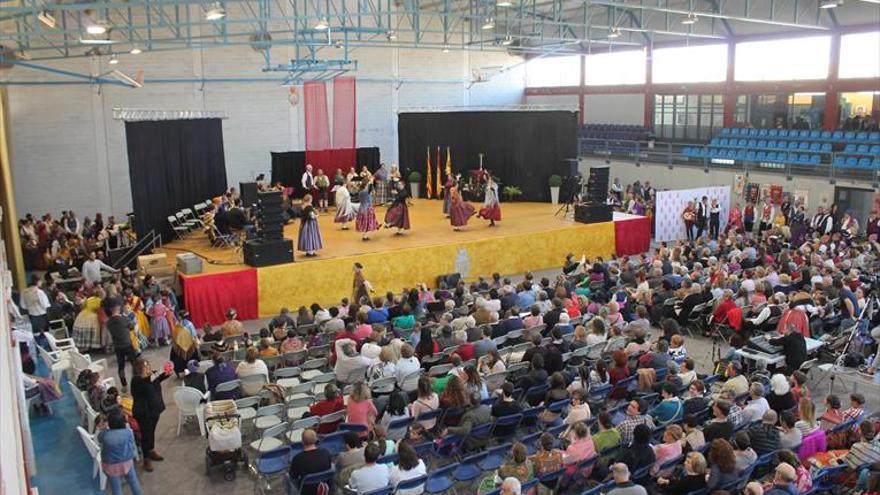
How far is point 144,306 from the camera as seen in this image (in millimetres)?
12109

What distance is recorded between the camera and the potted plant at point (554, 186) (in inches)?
856

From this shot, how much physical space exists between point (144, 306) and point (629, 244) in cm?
1213

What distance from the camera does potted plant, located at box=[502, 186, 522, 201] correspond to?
73.5 ft

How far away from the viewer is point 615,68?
29.2 metres

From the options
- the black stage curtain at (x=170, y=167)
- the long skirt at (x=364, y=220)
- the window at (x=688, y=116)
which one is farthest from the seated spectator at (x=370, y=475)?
the window at (x=688, y=116)

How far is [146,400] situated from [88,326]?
185 inches

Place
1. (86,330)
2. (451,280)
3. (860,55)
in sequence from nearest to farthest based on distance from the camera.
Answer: (86,330)
(451,280)
(860,55)

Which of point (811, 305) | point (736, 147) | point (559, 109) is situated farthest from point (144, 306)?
point (736, 147)

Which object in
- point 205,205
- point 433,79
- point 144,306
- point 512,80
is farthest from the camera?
point 512,80

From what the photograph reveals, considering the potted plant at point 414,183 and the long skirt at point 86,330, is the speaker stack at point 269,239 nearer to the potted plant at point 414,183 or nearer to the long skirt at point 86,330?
the long skirt at point 86,330

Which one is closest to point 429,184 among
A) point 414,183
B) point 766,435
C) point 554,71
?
point 414,183

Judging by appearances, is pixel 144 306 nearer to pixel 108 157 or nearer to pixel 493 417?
pixel 493 417

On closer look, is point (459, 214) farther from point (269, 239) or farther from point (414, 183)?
point (414, 183)

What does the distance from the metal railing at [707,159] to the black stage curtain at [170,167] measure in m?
13.9
